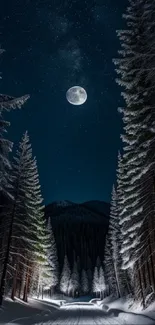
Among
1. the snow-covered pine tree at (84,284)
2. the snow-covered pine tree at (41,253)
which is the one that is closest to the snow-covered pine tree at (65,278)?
the snow-covered pine tree at (84,284)

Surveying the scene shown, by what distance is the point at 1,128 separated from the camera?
14.8 meters

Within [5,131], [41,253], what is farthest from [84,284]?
[5,131]

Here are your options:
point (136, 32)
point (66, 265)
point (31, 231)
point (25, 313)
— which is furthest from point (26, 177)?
point (66, 265)

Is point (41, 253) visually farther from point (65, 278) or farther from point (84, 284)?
point (84, 284)

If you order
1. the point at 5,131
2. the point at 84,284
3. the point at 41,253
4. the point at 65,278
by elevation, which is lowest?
the point at 84,284

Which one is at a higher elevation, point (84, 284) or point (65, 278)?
point (65, 278)

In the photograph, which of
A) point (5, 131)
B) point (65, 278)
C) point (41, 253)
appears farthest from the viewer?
point (65, 278)

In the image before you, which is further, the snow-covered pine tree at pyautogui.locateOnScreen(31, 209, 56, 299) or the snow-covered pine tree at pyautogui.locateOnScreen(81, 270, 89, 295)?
the snow-covered pine tree at pyautogui.locateOnScreen(81, 270, 89, 295)

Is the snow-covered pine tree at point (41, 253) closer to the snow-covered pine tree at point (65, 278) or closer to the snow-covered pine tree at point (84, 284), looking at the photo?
the snow-covered pine tree at point (65, 278)

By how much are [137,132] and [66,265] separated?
81412mm

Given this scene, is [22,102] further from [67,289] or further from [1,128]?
[67,289]

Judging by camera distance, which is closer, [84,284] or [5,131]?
[5,131]

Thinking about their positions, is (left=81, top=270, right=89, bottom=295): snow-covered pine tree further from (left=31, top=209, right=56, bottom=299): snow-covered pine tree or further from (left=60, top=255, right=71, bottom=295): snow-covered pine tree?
(left=31, top=209, right=56, bottom=299): snow-covered pine tree

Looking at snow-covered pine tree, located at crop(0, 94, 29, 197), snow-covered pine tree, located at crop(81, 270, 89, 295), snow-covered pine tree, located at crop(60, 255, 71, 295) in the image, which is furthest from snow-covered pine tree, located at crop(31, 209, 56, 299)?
snow-covered pine tree, located at crop(81, 270, 89, 295)
